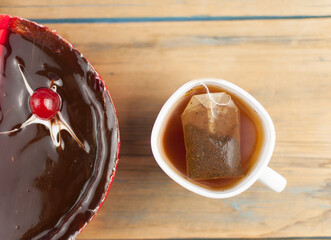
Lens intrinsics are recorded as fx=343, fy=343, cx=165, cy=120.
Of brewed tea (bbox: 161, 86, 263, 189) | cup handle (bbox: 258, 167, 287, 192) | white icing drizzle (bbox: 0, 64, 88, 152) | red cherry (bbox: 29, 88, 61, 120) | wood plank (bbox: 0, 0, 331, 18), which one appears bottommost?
cup handle (bbox: 258, 167, 287, 192)

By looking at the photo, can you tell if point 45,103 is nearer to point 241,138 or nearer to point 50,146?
point 50,146

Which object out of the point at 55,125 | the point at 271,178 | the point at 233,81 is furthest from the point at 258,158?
the point at 55,125

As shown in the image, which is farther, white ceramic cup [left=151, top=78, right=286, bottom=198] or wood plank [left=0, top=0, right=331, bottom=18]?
wood plank [left=0, top=0, right=331, bottom=18]

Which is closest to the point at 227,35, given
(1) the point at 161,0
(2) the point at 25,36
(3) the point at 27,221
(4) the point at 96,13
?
(1) the point at 161,0

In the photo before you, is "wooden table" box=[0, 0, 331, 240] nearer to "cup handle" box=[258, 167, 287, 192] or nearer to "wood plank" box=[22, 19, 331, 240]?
"wood plank" box=[22, 19, 331, 240]

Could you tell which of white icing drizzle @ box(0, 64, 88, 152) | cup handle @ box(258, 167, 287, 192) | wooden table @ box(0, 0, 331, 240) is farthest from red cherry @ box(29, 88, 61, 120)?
cup handle @ box(258, 167, 287, 192)

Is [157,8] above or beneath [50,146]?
above

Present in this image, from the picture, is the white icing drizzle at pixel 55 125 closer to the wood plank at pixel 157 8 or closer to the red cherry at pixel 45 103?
the red cherry at pixel 45 103
